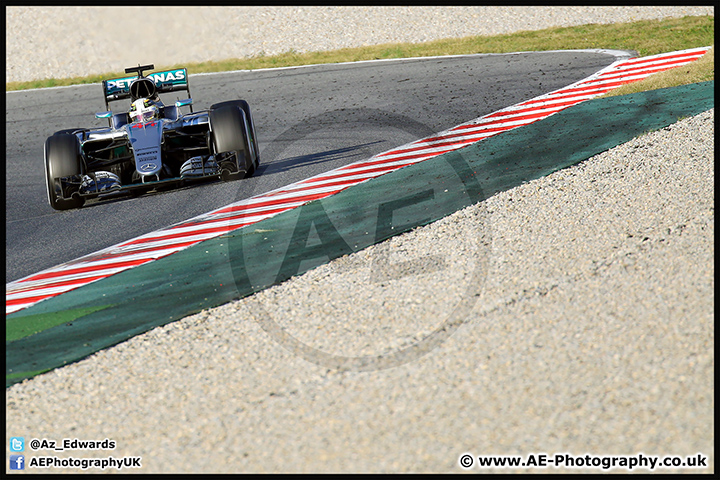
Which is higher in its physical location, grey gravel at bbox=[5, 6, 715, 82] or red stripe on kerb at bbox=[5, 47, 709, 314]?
grey gravel at bbox=[5, 6, 715, 82]

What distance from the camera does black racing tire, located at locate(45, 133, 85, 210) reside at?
8.36m

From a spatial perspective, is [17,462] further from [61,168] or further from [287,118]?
[287,118]

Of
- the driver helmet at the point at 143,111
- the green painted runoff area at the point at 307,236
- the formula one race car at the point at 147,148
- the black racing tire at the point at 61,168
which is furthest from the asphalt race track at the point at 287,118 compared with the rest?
the green painted runoff area at the point at 307,236

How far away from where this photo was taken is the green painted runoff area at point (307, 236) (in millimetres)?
5816

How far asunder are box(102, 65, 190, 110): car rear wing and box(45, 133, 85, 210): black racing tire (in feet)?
3.56

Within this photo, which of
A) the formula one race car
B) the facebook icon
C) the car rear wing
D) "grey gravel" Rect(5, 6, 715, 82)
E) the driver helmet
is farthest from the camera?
"grey gravel" Rect(5, 6, 715, 82)

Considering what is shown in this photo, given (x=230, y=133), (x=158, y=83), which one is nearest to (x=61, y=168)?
(x=158, y=83)

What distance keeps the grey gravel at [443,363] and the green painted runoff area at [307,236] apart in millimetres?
336

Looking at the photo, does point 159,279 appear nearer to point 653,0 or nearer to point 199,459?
point 199,459

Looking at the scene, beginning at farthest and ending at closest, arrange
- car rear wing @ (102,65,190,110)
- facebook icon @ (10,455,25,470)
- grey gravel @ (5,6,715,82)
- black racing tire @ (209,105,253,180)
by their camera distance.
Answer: grey gravel @ (5,6,715,82), car rear wing @ (102,65,190,110), black racing tire @ (209,105,253,180), facebook icon @ (10,455,25,470)

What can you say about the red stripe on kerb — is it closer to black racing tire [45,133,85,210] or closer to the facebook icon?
black racing tire [45,133,85,210]

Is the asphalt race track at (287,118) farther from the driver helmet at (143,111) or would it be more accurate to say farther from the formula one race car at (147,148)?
the driver helmet at (143,111)

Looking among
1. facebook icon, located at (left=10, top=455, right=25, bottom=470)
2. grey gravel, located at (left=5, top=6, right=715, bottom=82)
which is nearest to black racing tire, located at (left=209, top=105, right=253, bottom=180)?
facebook icon, located at (left=10, top=455, right=25, bottom=470)

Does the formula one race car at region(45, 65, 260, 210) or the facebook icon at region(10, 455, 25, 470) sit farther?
the formula one race car at region(45, 65, 260, 210)
